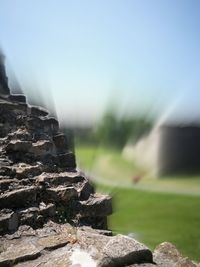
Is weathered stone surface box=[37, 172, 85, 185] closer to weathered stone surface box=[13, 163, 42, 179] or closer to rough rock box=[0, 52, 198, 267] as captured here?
rough rock box=[0, 52, 198, 267]

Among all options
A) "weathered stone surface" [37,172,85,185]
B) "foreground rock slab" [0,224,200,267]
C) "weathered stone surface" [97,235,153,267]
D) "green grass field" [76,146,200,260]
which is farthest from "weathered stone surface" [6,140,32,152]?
"weathered stone surface" [97,235,153,267]

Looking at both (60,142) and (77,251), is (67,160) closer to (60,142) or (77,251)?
(60,142)

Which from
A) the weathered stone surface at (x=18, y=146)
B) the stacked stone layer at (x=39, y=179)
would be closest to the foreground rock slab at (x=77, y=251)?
the stacked stone layer at (x=39, y=179)

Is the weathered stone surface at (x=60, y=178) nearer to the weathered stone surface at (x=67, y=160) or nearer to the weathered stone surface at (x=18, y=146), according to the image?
the weathered stone surface at (x=67, y=160)

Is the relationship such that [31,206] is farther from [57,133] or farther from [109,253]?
[57,133]

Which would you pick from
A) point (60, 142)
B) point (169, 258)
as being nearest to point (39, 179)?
point (60, 142)

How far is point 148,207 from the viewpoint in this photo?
13188mm

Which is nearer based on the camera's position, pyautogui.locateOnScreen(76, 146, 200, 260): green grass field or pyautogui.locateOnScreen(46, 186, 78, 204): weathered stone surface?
pyautogui.locateOnScreen(46, 186, 78, 204): weathered stone surface

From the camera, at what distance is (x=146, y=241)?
9.44m

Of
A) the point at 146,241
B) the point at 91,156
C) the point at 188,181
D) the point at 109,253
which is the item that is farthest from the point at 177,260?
the point at 146,241

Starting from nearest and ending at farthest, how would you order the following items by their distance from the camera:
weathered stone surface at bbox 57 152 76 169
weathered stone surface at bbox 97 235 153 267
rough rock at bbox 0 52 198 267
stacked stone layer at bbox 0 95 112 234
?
1. weathered stone surface at bbox 97 235 153 267
2. rough rock at bbox 0 52 198 267
3. stacked stone layer at bbox 0 95 112 234
4. weathered stone surface at bbox 57 152 76 169

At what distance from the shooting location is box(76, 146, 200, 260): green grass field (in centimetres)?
546

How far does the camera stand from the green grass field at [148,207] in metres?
5.46

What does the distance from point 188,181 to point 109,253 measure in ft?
6.54
